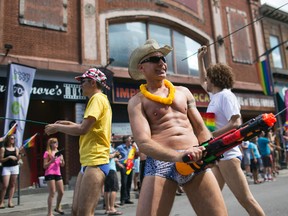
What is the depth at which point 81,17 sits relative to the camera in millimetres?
12758

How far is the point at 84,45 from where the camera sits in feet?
41.2

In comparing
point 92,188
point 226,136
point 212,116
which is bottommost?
point 92,188

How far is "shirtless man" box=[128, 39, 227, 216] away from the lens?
234 cm

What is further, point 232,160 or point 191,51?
point 191,51

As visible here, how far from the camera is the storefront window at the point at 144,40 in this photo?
13.8 meters

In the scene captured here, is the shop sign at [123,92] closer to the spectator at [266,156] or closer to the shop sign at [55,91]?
the shop sign at [55,91]

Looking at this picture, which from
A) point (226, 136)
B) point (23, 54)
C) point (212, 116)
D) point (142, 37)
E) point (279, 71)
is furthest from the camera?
point (279, 71)

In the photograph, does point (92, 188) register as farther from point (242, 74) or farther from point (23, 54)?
point (242, 74)

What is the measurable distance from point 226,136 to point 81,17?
11.7 meters

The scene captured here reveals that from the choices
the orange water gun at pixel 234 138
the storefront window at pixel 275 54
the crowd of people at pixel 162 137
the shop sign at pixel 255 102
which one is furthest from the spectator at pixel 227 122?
the storefront window at pixel 275 54

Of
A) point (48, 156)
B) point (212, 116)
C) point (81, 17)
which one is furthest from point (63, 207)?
point (81, 17)

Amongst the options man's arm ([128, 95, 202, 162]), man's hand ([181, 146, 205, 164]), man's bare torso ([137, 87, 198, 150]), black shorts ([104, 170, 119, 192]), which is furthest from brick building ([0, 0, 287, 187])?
man's hand ([181, 146, 205, 164])

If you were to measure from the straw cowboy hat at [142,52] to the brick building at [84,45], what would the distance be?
6.64 metres

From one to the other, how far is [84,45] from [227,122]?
9.86 m
